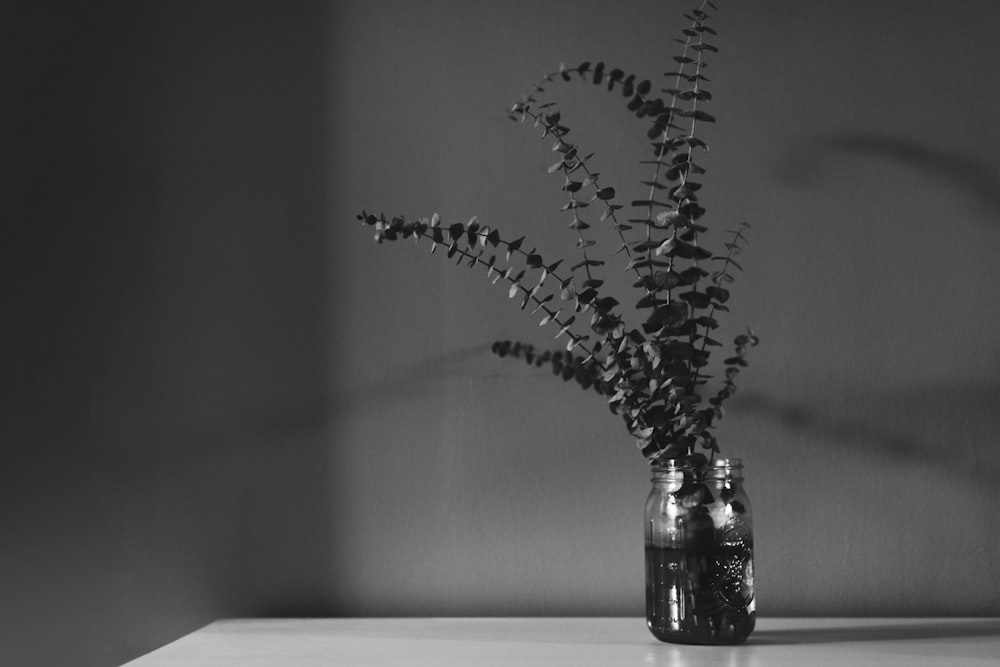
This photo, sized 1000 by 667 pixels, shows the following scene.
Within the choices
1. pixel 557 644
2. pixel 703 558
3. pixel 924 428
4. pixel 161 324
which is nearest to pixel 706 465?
pixel 703 558

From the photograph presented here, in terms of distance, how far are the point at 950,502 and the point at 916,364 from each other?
197 mm

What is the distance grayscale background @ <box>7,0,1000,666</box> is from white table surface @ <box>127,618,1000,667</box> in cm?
9

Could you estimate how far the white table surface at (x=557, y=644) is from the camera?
1.03 m

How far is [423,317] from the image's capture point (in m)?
1.41

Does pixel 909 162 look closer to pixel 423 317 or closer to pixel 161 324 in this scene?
pixel 423 317

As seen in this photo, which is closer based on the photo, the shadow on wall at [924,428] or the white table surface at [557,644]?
the white table surface at [557,644]

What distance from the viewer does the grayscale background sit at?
135 cm

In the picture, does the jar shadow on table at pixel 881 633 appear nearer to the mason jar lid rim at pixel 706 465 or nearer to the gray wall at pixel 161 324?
the mason jar lid rim at pixel 706 465

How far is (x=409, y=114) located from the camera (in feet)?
4.72

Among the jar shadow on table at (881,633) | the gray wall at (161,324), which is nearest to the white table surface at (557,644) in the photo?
the jar shadow on table at (881,633)

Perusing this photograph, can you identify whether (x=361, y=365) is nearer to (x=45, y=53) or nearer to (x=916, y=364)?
(x=45, y=53)

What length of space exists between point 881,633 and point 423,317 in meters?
0.74

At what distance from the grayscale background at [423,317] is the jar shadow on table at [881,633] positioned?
0.09 m

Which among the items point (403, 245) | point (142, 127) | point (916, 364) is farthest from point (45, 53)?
point (916, 364)
